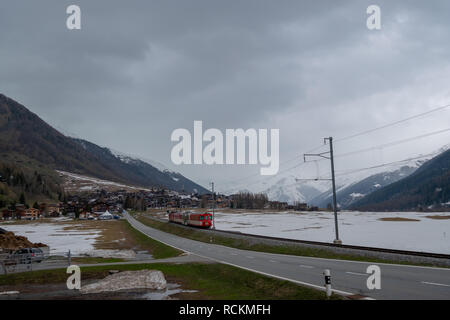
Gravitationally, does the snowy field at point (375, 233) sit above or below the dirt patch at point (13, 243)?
below

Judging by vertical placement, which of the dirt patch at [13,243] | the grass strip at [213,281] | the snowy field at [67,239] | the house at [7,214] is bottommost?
the house at [7,214]

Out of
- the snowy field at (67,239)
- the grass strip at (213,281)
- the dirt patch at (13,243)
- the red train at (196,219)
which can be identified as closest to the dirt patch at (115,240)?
the snowy field at (67,239)

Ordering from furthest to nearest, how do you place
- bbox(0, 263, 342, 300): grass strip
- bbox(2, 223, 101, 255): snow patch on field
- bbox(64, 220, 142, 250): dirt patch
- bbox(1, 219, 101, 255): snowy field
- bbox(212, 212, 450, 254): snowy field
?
bbox(64, 220, 142, 250): dirt patch, bbox(1, 219, 101, 255): snowy field, bbox(2, 223, 101, 255): snow patch on field, bbox(212, 212, 450, 254): snowy field, bbox(0, 263, 342, 300): grass strip

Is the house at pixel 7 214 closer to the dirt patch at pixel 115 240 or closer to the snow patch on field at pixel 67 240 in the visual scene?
the snow patch on field at pixel 67 240

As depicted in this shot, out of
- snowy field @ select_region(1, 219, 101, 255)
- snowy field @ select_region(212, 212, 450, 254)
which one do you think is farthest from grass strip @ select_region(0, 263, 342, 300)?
snowy field @ select_region(212, 212, 450, 254)

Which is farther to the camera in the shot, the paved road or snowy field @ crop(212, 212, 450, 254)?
snowy field @ crop(212, 212, 450, 254)

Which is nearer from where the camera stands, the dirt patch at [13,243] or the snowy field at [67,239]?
the dirt patch at [13,243]

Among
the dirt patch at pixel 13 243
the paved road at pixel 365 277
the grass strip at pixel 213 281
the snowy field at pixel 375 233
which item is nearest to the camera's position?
the paved road at pixel 365 277

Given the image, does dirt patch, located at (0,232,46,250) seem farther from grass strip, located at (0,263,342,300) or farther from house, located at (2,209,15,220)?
house, located at (2,209,15,220)

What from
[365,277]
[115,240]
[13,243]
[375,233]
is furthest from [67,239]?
[365,277]

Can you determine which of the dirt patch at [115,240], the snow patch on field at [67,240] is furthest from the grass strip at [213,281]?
the dirt patch at [115,240]

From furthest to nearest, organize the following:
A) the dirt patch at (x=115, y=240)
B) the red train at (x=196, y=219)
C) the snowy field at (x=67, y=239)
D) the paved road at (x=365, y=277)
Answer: the red train at (x=196, y=219) → the dirt patch at (x=115, y=240) → the snowy field at (x=67, y=239) → the paved road at (x=365, y=277)

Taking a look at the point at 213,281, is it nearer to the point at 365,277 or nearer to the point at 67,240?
the point at 365,277
